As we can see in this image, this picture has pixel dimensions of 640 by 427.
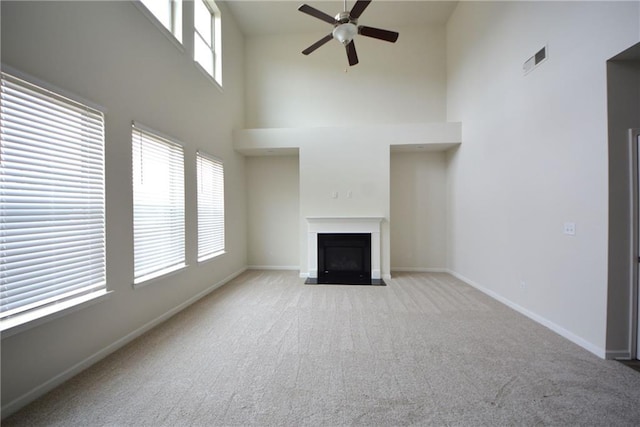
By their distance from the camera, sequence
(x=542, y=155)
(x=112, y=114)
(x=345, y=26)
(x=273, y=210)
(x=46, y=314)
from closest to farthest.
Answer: (x=46, y=314) → (x=112, y=114) → (x=542, y=155) → (x=345, y=26) → (x=273, y=210)

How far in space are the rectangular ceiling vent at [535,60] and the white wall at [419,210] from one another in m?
2.35

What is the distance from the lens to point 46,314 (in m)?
1.71

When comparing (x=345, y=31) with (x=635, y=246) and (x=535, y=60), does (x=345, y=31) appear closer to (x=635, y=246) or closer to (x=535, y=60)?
(x=535, y=60)

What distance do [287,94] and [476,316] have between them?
5.19m

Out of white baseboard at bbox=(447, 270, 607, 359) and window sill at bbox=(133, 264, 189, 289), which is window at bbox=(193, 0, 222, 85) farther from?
white baseboard at bbox=(447, 270, 607, 359)

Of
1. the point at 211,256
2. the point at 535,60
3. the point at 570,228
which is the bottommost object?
the point at 211,256

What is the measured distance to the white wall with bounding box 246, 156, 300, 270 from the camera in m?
5.49

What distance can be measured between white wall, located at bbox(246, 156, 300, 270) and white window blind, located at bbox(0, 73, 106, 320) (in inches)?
134

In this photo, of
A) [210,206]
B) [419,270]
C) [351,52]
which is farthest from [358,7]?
[419,270]

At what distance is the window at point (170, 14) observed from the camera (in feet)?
9.66

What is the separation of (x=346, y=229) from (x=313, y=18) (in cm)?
424

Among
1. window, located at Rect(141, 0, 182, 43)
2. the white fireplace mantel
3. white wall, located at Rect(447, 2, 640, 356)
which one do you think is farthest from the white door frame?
window, located at Rect(141, 0, 182, 43)

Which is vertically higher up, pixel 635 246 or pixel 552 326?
pixel 635 246

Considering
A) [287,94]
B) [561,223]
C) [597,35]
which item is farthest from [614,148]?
[287,94]
